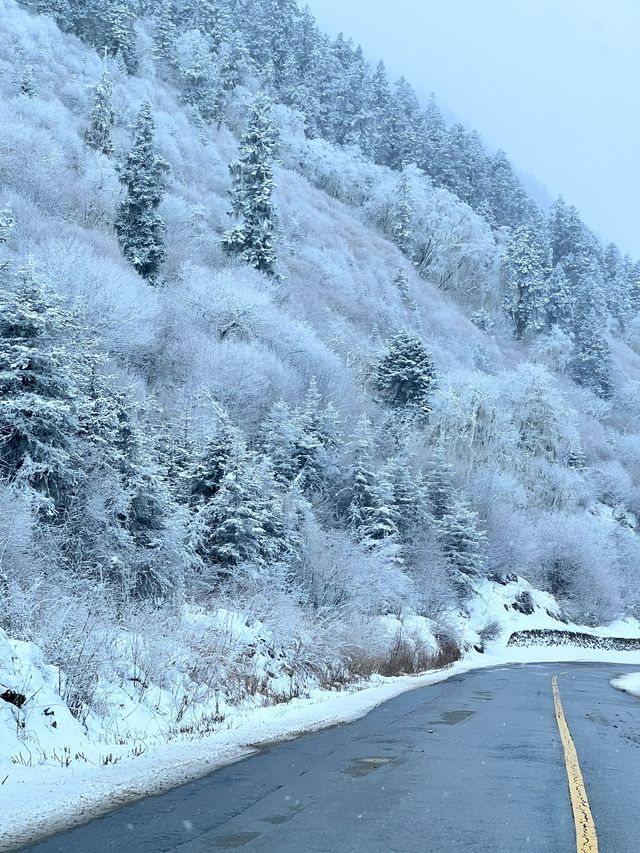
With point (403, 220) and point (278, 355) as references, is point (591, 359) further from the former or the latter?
point (278, 355)

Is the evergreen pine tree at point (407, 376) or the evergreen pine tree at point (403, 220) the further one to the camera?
the evergreen pine tree at point (403, 220)

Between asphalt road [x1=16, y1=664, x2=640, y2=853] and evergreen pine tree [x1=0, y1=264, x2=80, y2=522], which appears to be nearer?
asphalt road [x1=16, y1=664, x2=640, y2=853]

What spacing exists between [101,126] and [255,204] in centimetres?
1475

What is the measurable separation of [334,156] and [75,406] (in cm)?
8696

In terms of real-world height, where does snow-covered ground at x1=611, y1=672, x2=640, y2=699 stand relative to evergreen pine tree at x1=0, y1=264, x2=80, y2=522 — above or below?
below

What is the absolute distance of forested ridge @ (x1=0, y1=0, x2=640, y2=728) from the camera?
19016mm

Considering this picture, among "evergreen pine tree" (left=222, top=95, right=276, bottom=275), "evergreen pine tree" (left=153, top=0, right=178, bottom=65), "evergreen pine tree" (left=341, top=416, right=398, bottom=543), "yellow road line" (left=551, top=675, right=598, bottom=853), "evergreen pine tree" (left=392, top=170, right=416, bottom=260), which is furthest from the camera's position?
"evergreen pine tree" (left=392, top=170, right=416, bottom=260)

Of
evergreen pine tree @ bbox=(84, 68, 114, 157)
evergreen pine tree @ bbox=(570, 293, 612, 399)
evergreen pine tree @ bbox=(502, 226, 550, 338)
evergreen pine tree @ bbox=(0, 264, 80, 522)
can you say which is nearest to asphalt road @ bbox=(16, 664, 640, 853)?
evergreen pine tree @ bbox=(0, 264, 80, 522)

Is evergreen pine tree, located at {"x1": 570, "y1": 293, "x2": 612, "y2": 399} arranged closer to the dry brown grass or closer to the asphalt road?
the dry brown grass

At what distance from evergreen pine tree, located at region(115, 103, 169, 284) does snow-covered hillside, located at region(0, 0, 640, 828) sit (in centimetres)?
25

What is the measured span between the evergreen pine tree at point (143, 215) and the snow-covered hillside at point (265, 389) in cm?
25

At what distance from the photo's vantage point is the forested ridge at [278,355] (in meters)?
19.0

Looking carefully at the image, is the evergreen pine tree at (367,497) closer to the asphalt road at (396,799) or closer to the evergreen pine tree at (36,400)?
the evergreen pine tree at (36,400)

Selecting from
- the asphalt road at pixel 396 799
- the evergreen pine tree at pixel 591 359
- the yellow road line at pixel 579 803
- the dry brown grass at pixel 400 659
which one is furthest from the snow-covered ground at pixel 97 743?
the evergreen pine tree at pixel 591 359
